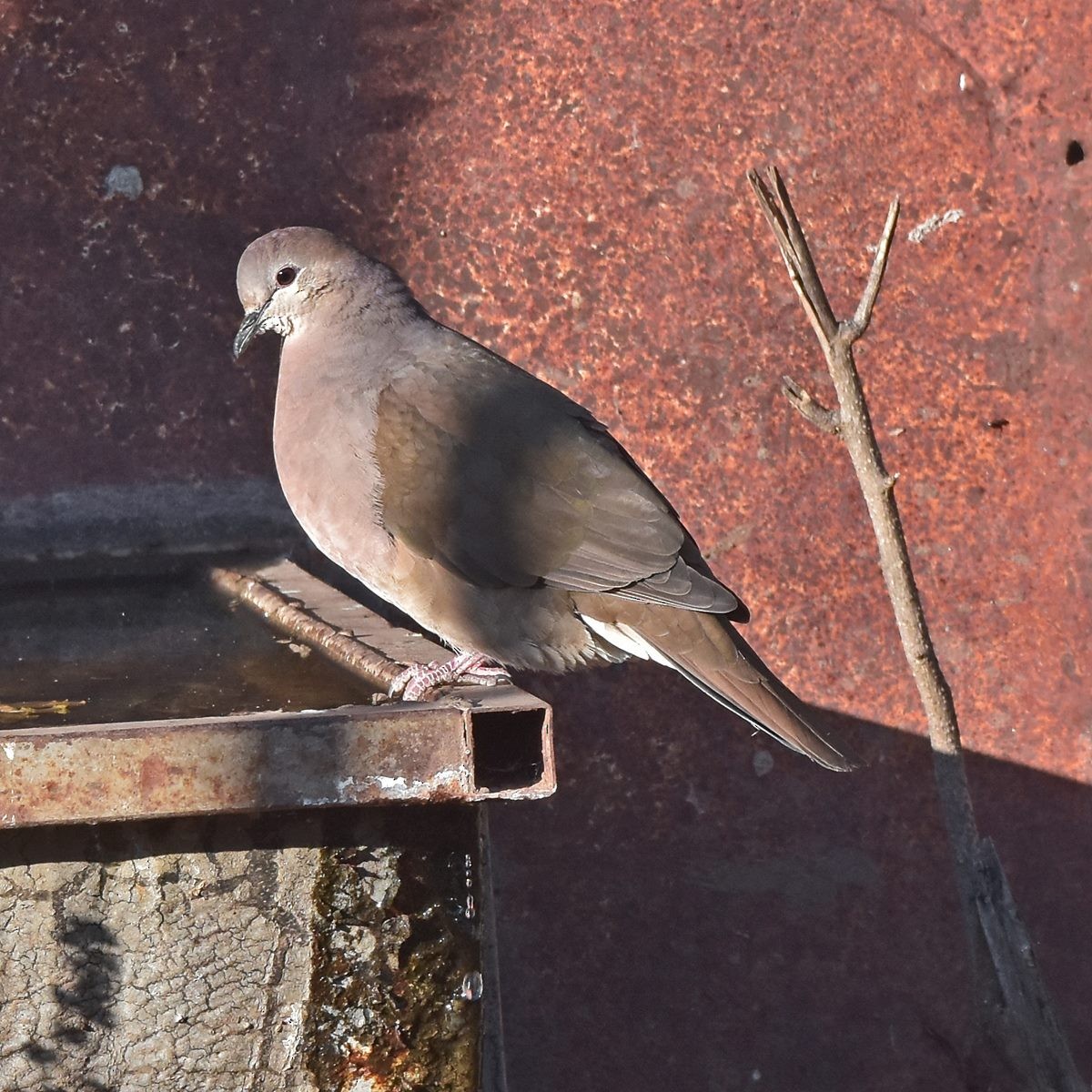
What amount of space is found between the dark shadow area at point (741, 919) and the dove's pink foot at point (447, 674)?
1.10 feet

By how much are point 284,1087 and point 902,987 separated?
1.42 m

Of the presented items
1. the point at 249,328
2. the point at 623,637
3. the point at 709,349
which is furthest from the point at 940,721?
the point at 249,328

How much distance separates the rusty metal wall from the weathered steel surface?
922 millimetres

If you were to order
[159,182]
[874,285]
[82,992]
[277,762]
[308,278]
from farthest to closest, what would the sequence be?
[159,182] < [308,278] < [874,285] < [82,992] < [277,762]

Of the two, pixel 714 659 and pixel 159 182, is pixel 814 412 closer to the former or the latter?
pixel 714 659

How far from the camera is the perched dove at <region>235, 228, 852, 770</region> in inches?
88.4

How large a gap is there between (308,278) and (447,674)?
0.95 metres

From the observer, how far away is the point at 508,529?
89.7 inches

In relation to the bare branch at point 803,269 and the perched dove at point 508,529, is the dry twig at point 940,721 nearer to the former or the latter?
the bare branch at point 803,269

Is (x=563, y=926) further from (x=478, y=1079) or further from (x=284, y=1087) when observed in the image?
(x=284, y=1087)

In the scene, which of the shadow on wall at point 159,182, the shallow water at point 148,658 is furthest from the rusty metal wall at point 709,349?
the shallow water at point 148,658

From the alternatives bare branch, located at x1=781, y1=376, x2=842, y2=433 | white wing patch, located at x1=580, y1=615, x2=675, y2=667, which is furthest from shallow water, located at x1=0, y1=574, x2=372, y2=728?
bare branch, located at x1=781, y1=376, x2=842, y2=433

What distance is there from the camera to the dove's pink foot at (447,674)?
193cm

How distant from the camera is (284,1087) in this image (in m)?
1.66
